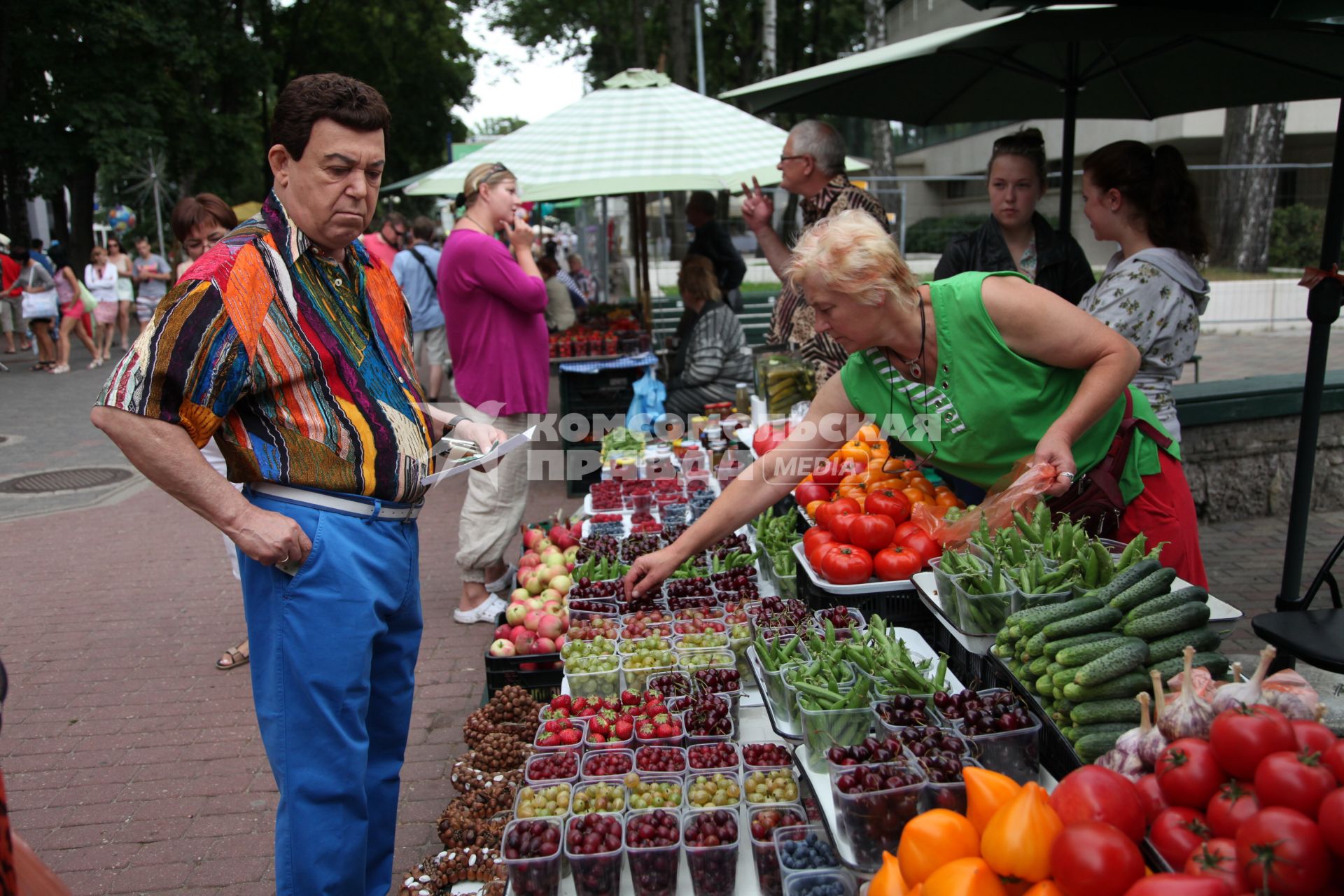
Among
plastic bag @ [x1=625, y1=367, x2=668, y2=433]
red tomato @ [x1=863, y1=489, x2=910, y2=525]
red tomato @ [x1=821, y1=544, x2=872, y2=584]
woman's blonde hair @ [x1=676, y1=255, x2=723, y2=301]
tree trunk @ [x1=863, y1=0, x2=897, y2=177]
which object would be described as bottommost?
plastic bag @ [x1=625, y1=367, x2=668, y2=433]

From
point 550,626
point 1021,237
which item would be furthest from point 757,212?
point 550,626

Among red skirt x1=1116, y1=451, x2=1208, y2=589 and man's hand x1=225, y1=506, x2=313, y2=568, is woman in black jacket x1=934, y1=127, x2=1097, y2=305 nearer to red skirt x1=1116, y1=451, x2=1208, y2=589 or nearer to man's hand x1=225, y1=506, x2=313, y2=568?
red skirt x1=1116, y1=451, x2=1208, y2=589

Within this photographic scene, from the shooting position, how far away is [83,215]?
826 inches

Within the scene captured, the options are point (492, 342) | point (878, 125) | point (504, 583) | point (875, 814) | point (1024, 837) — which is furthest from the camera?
point (878, 125)

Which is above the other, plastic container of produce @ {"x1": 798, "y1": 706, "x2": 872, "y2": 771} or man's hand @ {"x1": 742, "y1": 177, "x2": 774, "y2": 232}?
man's hand @ {"x1": 742, "y1": 177, "x2": 774, "y2": 232}

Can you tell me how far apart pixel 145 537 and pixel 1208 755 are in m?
→ 7.63

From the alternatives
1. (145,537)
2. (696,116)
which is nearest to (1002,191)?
(696,116)

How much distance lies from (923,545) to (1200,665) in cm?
98

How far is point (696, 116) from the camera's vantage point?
24.7ft

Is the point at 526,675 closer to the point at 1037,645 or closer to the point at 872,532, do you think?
the point at 872,532

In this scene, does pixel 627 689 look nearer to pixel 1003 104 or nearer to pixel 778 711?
pixel 778 711

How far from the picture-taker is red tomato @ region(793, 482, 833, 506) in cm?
346

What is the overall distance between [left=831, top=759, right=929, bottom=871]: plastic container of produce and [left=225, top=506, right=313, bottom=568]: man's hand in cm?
124

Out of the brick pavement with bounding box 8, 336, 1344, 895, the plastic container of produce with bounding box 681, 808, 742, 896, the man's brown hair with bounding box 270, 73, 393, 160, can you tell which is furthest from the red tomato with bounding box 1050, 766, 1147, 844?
the brick pavement with bounding box 8, 336, 1344, 895
